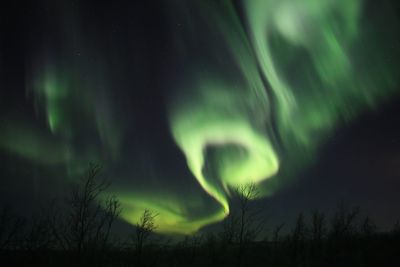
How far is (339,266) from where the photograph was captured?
95.6 feet

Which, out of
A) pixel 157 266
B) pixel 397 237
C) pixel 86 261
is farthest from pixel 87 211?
pixel 397 237

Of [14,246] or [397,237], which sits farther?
[397,237]

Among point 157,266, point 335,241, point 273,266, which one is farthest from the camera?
point 335,241

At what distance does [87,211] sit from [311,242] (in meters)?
32.2

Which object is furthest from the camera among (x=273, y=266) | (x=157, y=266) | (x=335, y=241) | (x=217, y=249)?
(x=217, y=249)

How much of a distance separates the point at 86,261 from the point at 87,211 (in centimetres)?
1545

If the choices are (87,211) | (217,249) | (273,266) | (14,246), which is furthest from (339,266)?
(14,246)

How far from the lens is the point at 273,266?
1257 inches

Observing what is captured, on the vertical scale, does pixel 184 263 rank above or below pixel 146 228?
below

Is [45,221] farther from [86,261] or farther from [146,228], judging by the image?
[146,228]

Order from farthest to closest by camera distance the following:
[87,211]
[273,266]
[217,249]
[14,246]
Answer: [217,249]
[273,266]
[14,246]
[87,211]

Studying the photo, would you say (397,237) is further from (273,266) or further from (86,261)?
(86,261)

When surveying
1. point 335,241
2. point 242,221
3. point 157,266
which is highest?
point 242,221

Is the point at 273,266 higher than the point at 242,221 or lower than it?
lower
